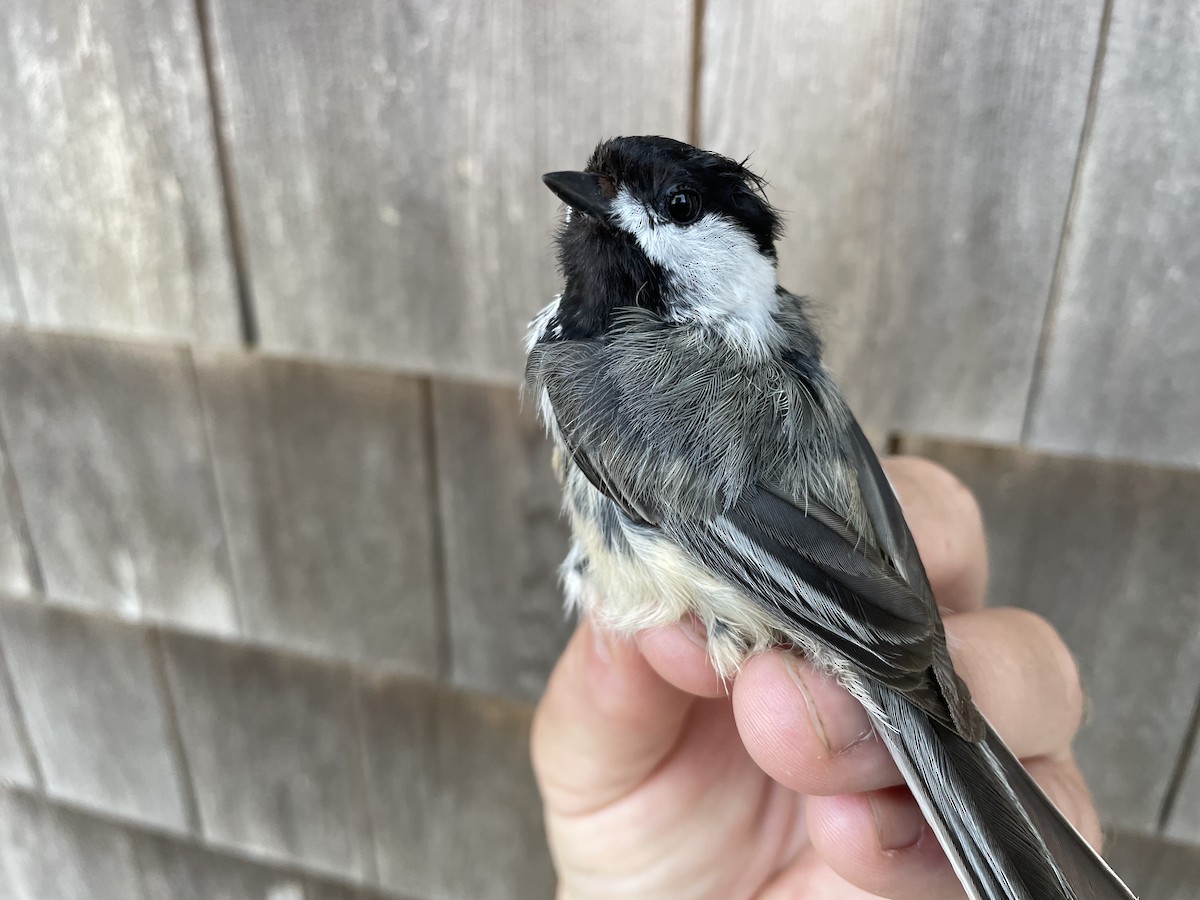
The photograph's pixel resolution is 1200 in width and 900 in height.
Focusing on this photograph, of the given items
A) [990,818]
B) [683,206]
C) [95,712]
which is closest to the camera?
[990,818]

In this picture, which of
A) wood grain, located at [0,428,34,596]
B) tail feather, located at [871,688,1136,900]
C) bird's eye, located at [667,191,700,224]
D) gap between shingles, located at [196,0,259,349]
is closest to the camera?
tail feather, located at [871,688,1136,900]

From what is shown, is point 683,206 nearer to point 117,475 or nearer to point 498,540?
point 498,540

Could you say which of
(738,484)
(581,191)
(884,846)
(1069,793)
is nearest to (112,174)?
(581,191)

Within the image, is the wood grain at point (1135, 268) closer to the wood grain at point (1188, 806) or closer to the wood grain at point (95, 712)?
the wood grain at point (1188, 806)

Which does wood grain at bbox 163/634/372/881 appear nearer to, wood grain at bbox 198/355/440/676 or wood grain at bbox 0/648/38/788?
wood grain at bbox 198/355/440/676

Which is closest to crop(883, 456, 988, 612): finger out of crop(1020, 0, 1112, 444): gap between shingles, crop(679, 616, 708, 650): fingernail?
crop(1020, 0, 1112, 444): gap between shingles
